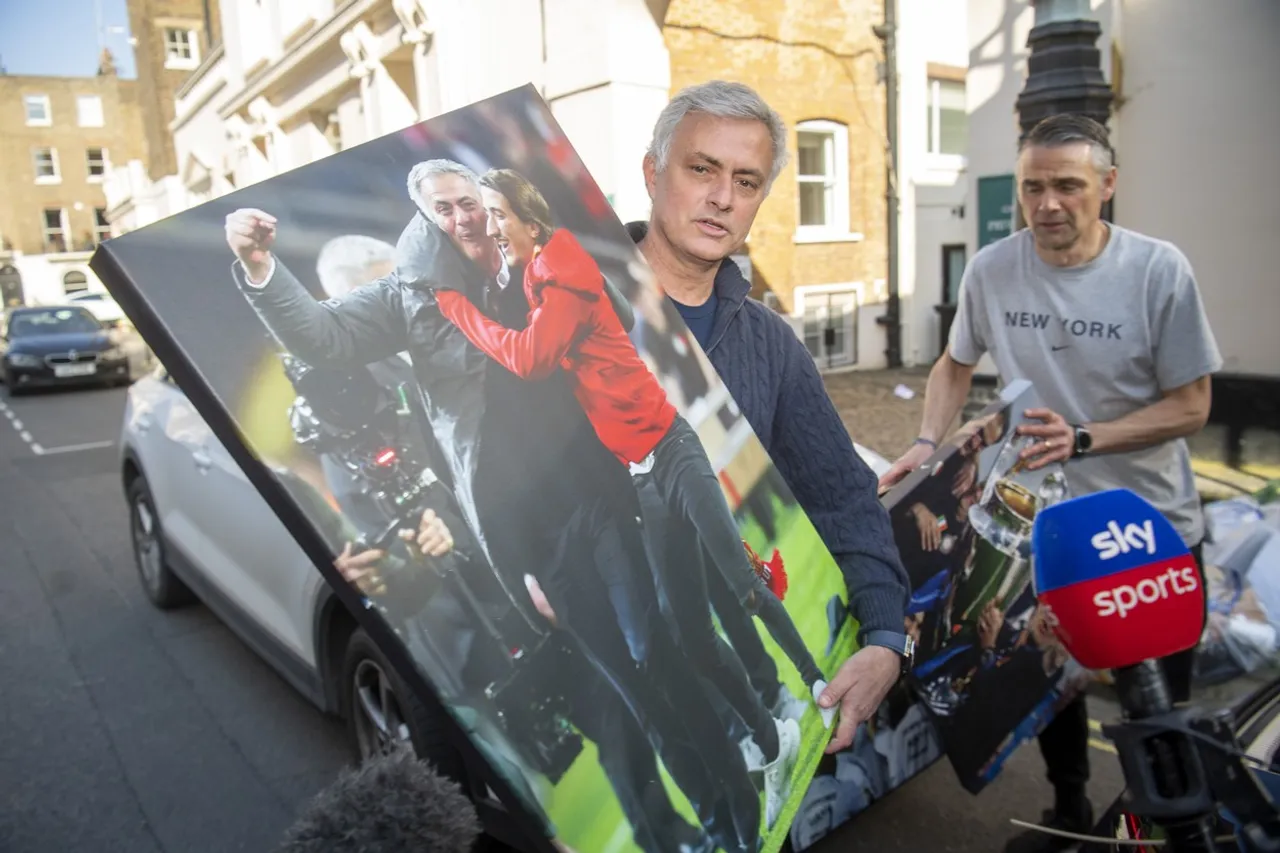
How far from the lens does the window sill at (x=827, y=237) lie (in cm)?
1412

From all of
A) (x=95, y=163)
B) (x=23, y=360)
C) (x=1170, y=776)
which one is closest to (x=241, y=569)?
(x=1170, y=776)

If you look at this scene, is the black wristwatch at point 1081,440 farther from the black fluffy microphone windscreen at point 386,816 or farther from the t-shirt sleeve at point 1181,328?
the black fluffy microphone windscreen at point 386,816

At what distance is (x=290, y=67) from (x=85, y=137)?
37.7 m

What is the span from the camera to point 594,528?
50.8 inches

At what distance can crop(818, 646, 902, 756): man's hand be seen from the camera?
1.58 meters

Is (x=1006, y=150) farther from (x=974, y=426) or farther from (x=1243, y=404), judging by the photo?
(x=974, y=426)

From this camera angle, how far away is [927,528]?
2.29 m

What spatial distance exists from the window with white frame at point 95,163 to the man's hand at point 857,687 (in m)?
44.5

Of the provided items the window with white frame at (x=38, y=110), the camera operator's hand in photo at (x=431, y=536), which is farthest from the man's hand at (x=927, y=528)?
the window with white frame at (x=38, y=110)

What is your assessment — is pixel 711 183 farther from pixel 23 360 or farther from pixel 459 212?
pixel 23 360

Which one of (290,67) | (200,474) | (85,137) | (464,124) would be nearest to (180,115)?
(290,67)

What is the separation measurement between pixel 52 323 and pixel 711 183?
2032cm

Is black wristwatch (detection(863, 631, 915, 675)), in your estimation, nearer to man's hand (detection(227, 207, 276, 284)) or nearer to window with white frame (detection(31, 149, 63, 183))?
man's hand (detection(227, 207, 276, 284))

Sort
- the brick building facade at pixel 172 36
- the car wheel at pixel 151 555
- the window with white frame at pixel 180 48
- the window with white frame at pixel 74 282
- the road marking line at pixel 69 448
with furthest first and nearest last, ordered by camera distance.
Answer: the window with white frame at pixel 74 282 < the road marking line at pixel 69 448 < the car wheel at pixel 151 555 < the window with white frame at pixel 180 48 < the brick building facade at pixel 172 36
